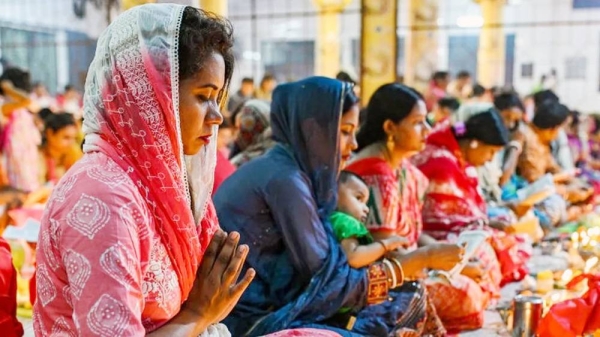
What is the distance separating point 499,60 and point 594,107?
9.10ft

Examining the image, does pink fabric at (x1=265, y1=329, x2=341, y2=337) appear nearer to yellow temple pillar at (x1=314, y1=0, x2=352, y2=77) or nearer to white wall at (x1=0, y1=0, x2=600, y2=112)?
yellow temple pillar at (x1=314, y1=0, x2=352, y2=77)

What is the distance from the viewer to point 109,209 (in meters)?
1.32

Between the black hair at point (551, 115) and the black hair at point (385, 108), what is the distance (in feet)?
9.73

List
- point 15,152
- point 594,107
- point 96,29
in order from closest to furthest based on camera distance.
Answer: point 15,152 < point 594,107 < point 96,29

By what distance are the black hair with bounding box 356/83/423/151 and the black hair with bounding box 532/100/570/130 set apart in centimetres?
297

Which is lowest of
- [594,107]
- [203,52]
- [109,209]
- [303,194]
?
[594,107]

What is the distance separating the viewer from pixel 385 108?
324cm

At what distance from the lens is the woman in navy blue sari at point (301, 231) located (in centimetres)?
232

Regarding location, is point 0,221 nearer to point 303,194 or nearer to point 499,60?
point 303,194

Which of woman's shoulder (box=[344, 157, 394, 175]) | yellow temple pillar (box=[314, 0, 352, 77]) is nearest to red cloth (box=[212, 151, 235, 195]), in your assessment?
woman's shoulder (box=[344, 157, 394, 175])

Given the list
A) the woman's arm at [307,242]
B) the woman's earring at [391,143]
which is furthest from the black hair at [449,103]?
the woman's arm at [307,242]

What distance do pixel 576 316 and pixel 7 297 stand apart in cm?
204

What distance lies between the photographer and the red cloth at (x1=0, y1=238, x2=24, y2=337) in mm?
1829

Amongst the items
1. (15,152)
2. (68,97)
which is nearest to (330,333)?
(15,152)
